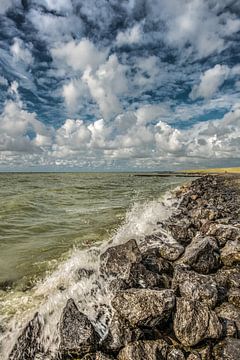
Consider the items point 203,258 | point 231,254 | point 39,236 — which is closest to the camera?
point 203,258

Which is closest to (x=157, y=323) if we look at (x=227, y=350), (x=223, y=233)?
(x=227, y=350)

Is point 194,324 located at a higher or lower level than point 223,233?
lower

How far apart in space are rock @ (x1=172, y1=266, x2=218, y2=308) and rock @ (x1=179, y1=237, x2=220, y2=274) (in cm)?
89

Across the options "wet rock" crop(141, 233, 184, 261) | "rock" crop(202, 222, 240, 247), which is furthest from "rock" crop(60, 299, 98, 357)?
"rock" crop(202, 222, 240, 247)

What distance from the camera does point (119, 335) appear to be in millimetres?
4812

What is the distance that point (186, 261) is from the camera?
7.51 m

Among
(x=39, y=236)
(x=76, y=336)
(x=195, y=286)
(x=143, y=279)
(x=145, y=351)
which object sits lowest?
(x=39, y=236)

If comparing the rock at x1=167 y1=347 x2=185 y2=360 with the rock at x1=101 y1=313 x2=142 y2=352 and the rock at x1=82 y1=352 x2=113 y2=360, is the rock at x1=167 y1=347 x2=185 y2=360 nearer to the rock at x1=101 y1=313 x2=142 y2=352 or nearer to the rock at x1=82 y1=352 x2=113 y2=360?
the rock at x1=101 y1=313 x2=142 y2=352

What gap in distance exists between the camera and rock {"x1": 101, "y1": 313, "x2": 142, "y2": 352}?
15.4 ft

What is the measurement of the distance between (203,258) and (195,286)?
1780 millimetres

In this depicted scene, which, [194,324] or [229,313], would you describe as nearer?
[194,324]

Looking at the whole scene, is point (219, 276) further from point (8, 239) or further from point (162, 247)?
point (8, 239)

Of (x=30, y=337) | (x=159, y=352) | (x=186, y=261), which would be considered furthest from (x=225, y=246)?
(x=30, y=337)

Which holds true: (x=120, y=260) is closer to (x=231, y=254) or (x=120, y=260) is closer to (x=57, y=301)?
(x=57, y=301)
